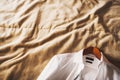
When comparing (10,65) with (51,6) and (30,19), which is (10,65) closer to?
(30,19)

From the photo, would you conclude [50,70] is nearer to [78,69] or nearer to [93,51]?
[78,69]

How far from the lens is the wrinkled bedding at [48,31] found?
1.00 metres

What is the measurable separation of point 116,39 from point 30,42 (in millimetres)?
512

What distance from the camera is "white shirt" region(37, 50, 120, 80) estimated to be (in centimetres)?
94

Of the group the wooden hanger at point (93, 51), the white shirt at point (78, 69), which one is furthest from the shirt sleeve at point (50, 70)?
the wooden hanger at point (93, 51)

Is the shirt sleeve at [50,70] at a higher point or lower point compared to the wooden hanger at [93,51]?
lower

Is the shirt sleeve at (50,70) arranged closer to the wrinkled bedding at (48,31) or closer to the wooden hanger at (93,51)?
the wrinkled bedding at (48,31)

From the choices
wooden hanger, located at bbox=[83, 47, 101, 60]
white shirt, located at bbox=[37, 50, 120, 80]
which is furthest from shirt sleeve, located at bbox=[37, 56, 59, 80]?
wooden hanger, located at bbox=[83, 47, 101, 60]

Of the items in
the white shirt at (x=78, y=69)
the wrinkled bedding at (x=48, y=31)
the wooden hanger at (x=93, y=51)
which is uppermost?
the wrinkled bedding at (x=48, y=31)

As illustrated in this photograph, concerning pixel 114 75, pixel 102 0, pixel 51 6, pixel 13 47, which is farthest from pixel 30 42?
pixel 102 0

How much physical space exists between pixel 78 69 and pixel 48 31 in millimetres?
329

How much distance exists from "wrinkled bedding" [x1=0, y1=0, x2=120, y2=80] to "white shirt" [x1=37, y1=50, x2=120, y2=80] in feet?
0.20

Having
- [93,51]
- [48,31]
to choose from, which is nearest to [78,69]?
[93,51]

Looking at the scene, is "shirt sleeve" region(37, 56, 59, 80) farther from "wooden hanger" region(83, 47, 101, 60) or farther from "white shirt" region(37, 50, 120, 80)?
"wooden hanger" region(83, 47, 101, 60)
